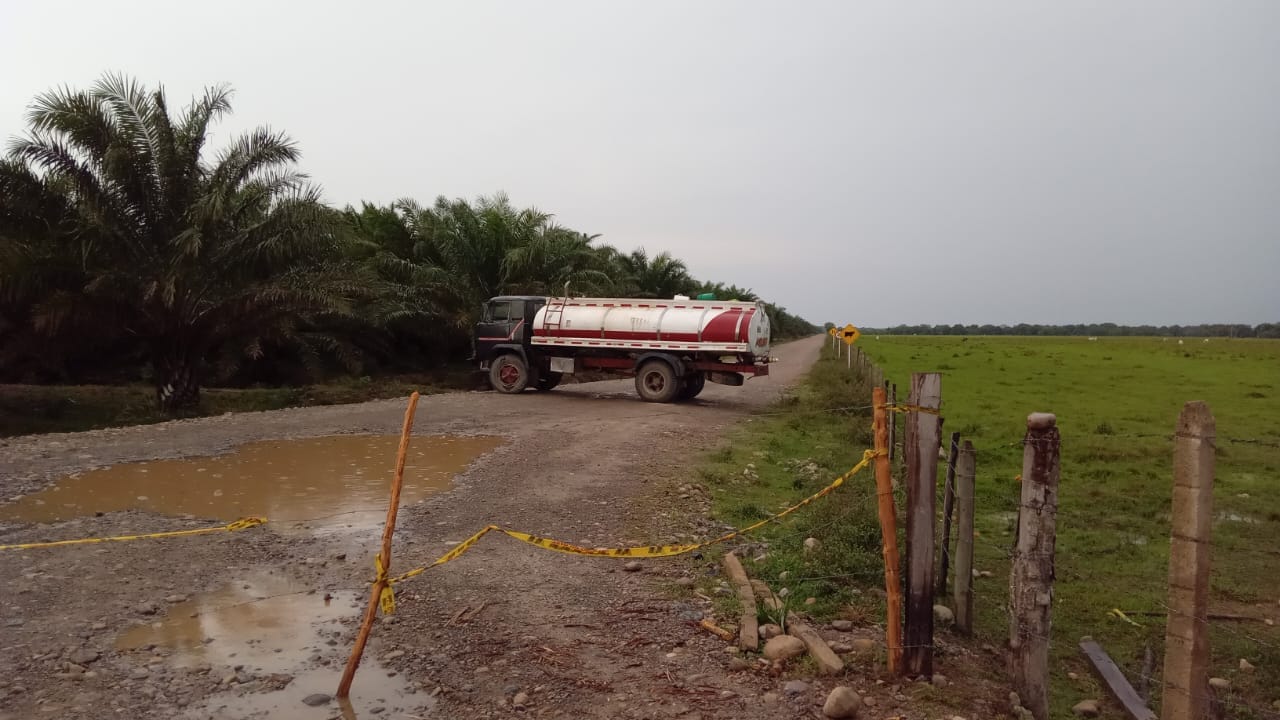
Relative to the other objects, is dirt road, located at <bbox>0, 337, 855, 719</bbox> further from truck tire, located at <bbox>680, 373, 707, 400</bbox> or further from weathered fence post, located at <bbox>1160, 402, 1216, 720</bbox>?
truck tire, located at <bbox>680, 373, 707, 400</bbox>

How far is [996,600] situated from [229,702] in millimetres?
5009

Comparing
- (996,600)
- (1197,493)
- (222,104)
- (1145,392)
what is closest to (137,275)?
(222,104)

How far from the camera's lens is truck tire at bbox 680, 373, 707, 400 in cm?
1838

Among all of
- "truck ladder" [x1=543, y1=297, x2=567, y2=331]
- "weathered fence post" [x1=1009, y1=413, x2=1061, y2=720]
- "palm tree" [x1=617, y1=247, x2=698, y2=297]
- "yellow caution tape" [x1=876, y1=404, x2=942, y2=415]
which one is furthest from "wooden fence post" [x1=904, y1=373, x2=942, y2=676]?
"palm tree" [x1=617, y1=247, x2=698, y2=297]

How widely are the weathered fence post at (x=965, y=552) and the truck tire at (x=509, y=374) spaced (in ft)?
48.2

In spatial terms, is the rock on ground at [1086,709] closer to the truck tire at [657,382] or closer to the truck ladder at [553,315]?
the truck tire at [657,382]

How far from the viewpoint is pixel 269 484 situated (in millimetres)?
9250

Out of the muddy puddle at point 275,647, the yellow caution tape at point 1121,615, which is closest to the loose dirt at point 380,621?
the muddy puddle at point 275,647

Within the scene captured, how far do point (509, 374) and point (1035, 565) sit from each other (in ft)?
54.1

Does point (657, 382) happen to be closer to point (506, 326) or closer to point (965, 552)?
point (506, 326)

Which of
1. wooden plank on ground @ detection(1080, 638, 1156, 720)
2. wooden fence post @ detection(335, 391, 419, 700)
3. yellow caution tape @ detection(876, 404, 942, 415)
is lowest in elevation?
wooden plank on ground @ detection(1080, 638, 1156, 720)

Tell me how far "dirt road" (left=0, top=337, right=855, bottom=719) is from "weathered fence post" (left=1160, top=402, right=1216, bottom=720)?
→ 1559 mm

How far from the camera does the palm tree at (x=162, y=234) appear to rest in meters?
13.9

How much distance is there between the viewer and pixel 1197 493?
11.3ft
